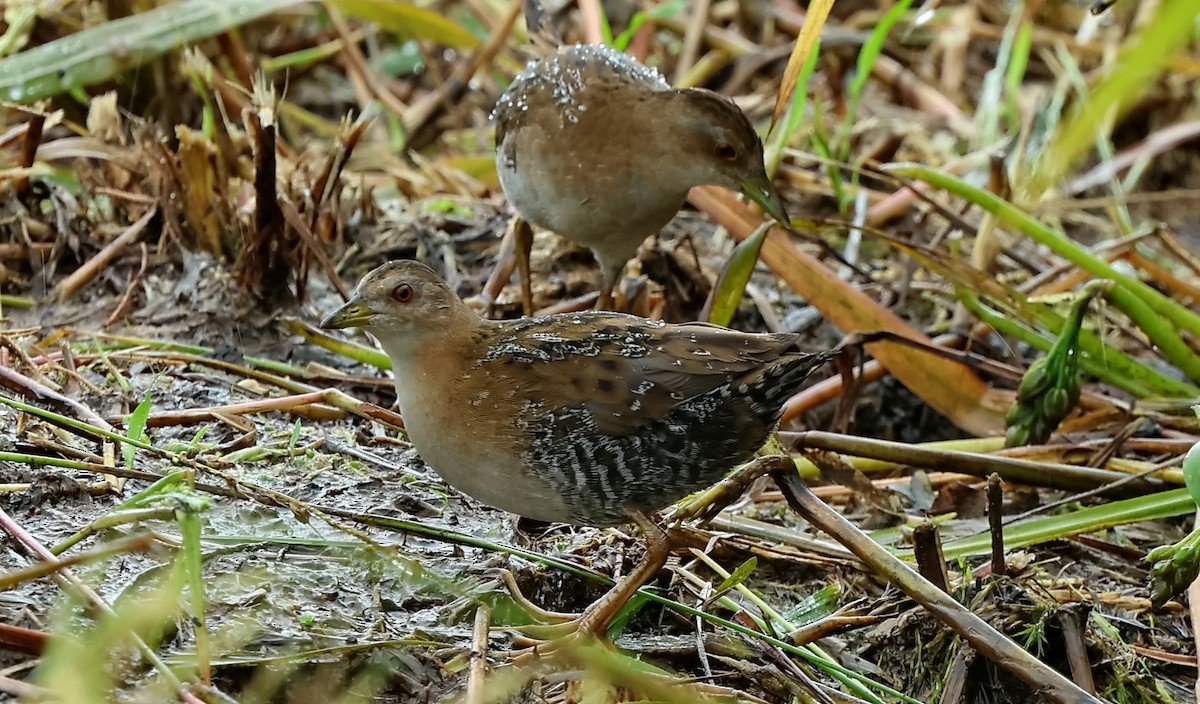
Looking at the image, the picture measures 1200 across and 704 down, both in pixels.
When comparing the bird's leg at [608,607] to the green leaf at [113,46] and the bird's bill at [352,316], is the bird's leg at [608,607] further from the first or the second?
the green leaf at [113,46]

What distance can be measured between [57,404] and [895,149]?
165 inches

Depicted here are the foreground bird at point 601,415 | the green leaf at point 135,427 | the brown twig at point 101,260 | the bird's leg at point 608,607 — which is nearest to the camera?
the bird's leg at point 608,607

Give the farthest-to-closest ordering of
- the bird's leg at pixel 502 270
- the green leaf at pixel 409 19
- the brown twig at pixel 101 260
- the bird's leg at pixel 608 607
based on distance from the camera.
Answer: the green leaf at pixel 409 19
the bird's leg at pixel 502 270
the brown twig at pixel 101 260
the bird's leg at pixel 608 607

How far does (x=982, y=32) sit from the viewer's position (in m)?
7.57

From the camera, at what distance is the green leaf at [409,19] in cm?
558

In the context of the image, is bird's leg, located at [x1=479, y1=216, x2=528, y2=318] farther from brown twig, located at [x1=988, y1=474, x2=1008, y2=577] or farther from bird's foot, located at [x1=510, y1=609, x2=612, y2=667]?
brown twig, located at [x1=988, y1=474, x2=1008, y2=577]

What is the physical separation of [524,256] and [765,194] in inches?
35.7

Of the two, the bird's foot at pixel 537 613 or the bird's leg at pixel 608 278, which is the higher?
the bird's leg at pixel 608 278

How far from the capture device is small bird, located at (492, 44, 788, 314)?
3.87 meters

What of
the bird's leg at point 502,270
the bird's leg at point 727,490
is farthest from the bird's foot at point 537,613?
the bird's leg at point 502,270

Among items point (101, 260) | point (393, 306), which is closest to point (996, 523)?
point (393, 306)

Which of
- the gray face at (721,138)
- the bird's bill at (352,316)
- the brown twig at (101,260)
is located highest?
the gray face at (721,138)

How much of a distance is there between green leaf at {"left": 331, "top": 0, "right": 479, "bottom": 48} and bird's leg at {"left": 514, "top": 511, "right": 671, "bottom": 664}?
356 centimetres

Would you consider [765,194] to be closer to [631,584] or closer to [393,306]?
[393,306]
